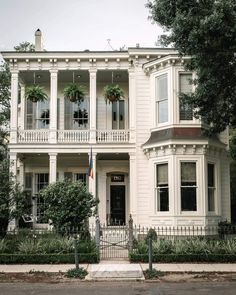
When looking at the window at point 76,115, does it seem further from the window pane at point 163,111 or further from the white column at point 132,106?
the window pane at point 163,111

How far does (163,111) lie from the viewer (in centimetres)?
2300

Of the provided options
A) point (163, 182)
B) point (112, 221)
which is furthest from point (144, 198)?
point (112, 221)

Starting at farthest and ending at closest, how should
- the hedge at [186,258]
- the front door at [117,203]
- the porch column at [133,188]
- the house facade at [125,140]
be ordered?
the front door at [117,203]
the porch column at [133,188]
the house facade at [125,140]
the hedge at [186,258]

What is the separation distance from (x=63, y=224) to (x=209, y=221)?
7.33m

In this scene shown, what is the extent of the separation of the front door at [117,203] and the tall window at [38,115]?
5.40m

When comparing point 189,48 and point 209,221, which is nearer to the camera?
point 189,48

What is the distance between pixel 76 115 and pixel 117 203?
5.61 meters

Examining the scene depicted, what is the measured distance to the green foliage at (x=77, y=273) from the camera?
44.3 ft

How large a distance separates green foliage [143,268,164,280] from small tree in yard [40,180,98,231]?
5.29 meters

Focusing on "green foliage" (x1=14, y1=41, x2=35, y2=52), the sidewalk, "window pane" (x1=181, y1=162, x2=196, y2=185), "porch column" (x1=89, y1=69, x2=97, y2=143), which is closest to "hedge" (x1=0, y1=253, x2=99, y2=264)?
the sidewalk

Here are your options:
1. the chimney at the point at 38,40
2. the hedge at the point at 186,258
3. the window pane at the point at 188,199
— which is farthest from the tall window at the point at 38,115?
the hedge at the point at 186,258

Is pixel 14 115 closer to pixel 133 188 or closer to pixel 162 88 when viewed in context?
pixel 133 188

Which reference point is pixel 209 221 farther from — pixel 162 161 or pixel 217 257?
pixel 217 257

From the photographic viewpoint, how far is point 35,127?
26359 millimetres
